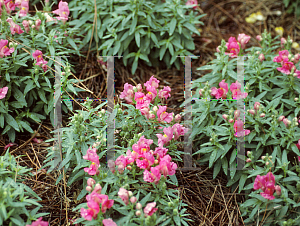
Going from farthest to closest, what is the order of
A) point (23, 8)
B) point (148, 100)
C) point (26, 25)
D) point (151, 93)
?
point (23, 8) < point (26, 25) < point (151, 93) < point (148, 100)

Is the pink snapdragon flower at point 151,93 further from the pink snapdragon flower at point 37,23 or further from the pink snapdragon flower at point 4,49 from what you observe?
the pink snapdragon flower at point 37,23

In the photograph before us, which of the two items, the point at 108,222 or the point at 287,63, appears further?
the point at 287,63

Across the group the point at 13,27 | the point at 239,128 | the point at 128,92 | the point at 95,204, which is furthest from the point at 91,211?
the point at 13,27

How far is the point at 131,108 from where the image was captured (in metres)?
3.23

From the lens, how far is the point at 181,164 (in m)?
3.55

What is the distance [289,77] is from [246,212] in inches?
62.9

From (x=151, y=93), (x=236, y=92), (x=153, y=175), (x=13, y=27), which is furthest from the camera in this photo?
(x=13, y=27)

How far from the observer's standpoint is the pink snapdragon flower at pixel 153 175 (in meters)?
2.59

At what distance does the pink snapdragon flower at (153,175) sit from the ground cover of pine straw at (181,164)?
0.65 metres

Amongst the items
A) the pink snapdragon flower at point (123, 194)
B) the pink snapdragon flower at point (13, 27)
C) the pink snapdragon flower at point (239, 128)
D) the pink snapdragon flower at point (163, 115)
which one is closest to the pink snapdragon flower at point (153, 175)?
the pink snapdragon flower at point (123, 194)

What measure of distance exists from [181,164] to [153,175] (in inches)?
39.3

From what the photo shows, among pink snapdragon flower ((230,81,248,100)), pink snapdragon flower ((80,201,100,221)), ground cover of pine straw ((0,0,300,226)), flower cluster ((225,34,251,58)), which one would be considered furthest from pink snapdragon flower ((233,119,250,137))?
pink snapdragon flower ((80,201,100,221))

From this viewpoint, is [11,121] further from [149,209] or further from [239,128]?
[239,128]

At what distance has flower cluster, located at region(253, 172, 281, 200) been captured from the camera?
2689mm
